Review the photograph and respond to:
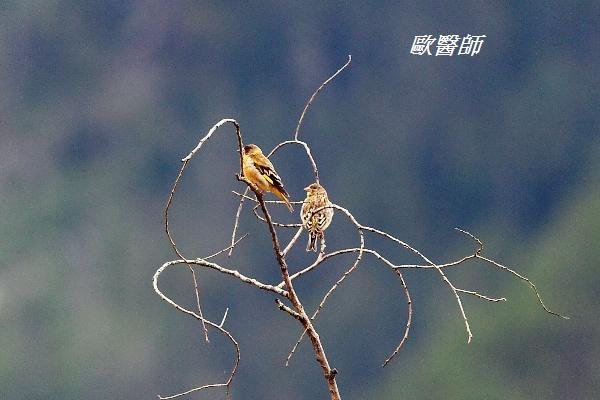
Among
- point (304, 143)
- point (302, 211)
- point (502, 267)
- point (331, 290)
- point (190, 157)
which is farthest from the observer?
point (302, 211)

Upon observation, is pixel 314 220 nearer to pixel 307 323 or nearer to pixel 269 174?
pixel 269 174

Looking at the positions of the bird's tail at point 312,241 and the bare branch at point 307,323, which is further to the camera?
the bird's tail at point 312,241

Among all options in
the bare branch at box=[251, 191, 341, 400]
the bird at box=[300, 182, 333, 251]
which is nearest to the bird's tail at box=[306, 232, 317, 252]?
the bird at box=[300, 182, 333, 251]

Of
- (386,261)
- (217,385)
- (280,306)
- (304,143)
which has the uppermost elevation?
(304,143)

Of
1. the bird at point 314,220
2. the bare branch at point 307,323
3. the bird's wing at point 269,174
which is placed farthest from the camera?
the bird's wing at point 269,174

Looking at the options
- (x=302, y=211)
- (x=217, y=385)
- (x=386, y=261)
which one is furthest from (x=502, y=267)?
(x=302, y=211)

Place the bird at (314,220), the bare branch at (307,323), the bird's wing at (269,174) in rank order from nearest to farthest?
the bare branch at (307,323), the bird at (314,220), the bird's wing at (269,174)

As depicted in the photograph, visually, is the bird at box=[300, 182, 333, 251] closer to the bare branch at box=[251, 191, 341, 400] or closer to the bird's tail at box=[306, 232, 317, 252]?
the bird's tail at box=[306, 232, 317, 252]

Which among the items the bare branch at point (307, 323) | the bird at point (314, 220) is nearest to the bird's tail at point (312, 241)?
the bird at point (314, 220)

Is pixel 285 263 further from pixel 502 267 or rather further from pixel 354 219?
pixel 502 267

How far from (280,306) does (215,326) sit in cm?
61

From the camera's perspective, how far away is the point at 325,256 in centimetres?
369

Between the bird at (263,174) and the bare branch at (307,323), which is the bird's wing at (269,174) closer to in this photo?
the bird at (263,174)

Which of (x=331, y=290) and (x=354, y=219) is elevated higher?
(x=354, y=219)
